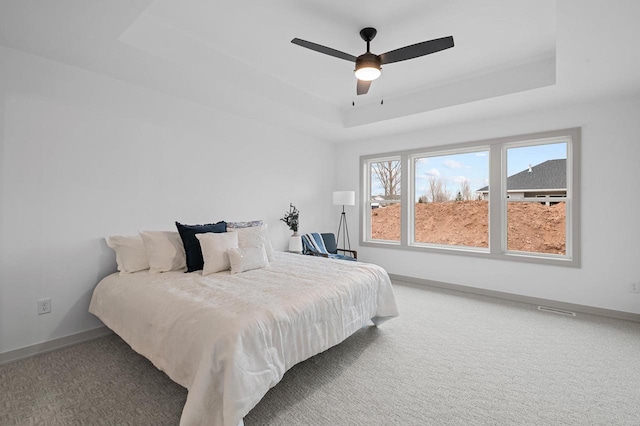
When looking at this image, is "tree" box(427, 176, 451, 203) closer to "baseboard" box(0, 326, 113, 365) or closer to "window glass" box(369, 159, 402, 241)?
"window glass" box(369, 159, 402, 241)

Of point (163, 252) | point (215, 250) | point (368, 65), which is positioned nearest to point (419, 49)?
point (368, 65)

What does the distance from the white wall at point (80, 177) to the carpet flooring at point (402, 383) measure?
592 mm

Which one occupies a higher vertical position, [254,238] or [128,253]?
[254,238]

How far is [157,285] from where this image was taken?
247cm

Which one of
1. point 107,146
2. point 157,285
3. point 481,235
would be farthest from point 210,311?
point 481,235

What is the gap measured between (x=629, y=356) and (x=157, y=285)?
13.7ft

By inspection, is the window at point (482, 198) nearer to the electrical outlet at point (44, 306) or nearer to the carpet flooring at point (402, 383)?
the carpet flooring at point (402, 383)

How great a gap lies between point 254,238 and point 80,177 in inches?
69.8

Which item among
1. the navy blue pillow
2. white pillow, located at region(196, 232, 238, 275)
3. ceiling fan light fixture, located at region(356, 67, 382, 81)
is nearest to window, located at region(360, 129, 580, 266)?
ceiling fan light fixture, located at region(356, 67, 382, 81)

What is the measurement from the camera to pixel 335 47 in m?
3.04

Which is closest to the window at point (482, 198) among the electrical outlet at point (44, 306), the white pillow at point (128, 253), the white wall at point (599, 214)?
the white wall at point (599, 214)

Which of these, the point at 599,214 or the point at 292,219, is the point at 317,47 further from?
the point at 599,214

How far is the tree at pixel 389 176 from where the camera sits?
18.1ft

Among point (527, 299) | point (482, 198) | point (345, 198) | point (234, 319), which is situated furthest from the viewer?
point (345, 198)
